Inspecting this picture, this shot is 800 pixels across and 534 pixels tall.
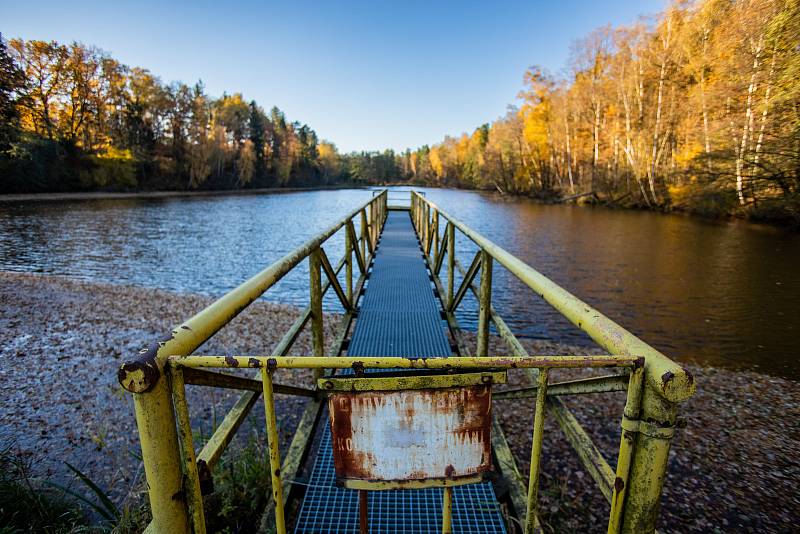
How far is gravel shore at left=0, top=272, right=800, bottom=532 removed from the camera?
9.79ft

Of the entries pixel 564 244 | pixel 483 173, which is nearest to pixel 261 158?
pixel 483 173

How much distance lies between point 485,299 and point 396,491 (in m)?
1.54

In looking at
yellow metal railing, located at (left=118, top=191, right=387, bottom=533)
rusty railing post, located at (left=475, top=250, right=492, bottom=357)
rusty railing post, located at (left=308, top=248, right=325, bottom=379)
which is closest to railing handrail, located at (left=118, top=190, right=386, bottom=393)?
yellow metal railing, located at (left=118, top=191, right=387, bottom=533)

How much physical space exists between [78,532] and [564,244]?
710 inches

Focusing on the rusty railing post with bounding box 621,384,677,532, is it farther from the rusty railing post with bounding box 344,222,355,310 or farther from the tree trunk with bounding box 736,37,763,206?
the tree trunk with bounding box 736,37,763,206

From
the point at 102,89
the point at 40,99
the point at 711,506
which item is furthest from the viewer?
the point at 102,89

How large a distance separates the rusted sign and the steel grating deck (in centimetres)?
92

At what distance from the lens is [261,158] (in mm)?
70062

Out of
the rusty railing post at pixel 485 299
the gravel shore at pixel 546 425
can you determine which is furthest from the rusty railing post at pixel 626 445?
the rusty railing post at pixel 485 299

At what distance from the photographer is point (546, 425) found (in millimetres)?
3898

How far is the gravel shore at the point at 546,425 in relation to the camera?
298cm

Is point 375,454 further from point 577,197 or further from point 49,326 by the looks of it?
point 577,197

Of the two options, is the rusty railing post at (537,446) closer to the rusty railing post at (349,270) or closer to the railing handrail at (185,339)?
the railing handrail at (185,339)

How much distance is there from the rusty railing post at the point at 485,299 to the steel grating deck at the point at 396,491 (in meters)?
0.55
